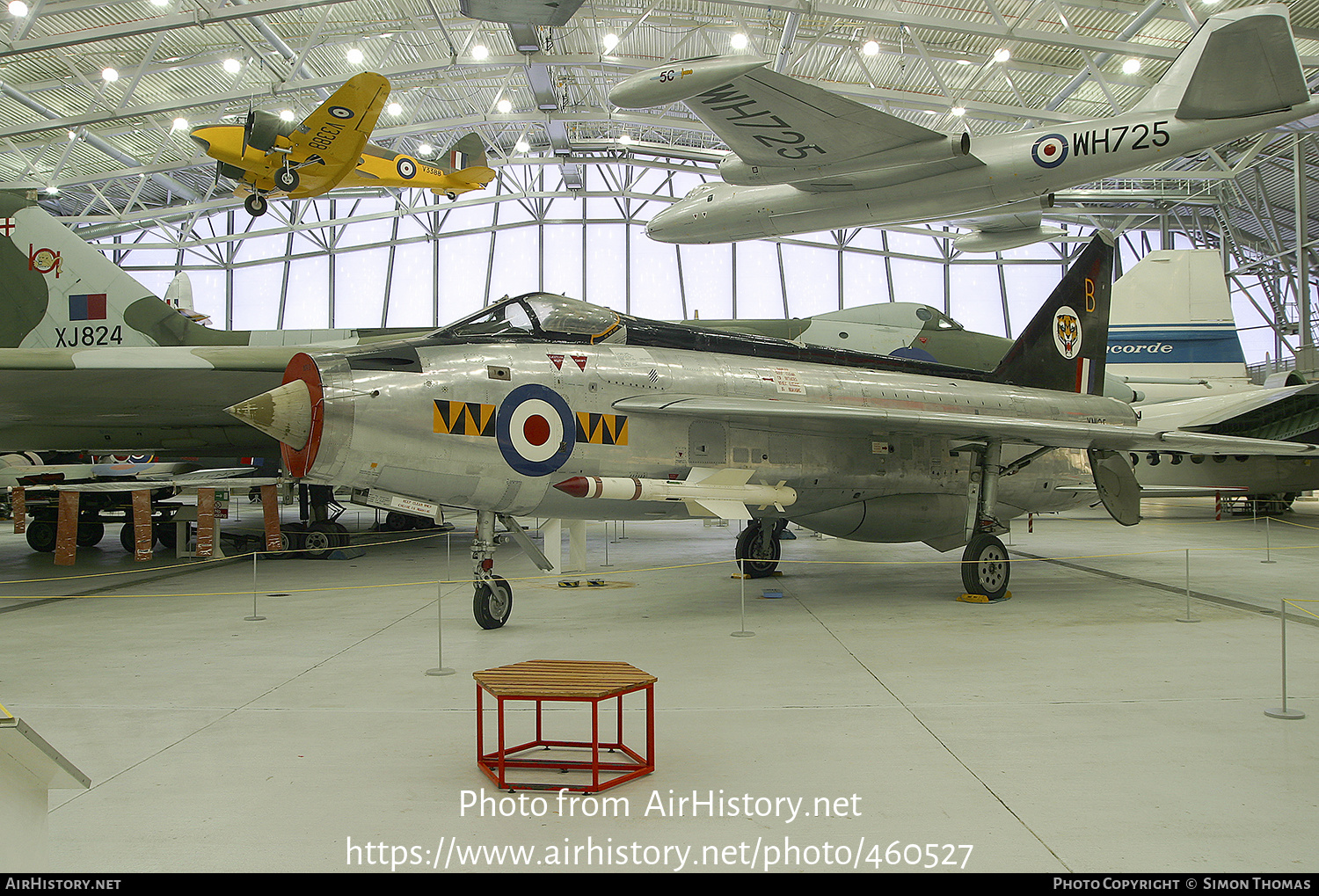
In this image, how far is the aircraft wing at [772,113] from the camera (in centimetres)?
1085

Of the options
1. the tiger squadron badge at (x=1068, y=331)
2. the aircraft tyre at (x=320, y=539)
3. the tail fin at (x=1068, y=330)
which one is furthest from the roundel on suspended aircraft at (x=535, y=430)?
the aircraft tyre at (x=320, y=539)

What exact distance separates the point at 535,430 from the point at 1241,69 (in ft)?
37.4

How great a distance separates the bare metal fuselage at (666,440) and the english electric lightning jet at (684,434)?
0.06ft

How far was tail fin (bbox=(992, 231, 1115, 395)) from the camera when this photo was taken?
35.5 feet

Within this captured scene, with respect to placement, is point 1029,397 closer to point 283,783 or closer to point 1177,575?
point 1177,575

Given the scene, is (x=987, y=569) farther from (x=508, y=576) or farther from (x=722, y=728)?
(x=508, y=576)

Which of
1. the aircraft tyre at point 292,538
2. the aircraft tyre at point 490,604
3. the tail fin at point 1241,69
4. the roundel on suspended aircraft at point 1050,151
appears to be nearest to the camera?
the aircraft tyre at point 490,604

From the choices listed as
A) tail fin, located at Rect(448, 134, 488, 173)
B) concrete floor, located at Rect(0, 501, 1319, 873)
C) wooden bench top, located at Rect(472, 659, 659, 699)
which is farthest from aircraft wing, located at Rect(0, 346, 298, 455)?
tail fin, located at Rect(448, 134, 488, 173)

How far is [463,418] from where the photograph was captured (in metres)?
6.53

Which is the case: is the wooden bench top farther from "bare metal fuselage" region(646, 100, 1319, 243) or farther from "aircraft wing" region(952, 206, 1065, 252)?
"aircraft wing" region(952, 206, 1065, 252)

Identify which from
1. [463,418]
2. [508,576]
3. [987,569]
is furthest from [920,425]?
[508,576]

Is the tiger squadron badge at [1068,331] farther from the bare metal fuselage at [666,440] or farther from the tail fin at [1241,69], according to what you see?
the tail fin at [1241,69]

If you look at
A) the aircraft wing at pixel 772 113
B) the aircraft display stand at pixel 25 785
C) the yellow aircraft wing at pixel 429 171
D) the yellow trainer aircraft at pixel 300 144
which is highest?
the yellow aircraft wing at pixel 429 171

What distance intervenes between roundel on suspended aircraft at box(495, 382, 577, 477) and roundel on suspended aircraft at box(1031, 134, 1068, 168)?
31.6ft
